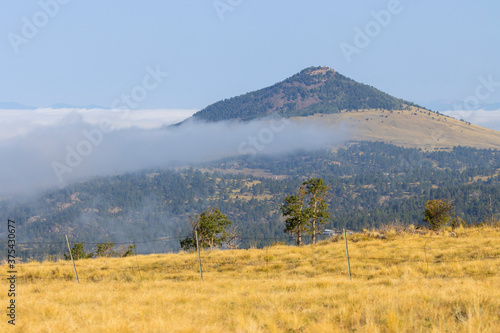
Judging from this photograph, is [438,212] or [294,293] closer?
[294,293]

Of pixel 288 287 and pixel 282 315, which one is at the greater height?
pixel 282 315

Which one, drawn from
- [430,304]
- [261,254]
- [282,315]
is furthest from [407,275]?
[261,254]

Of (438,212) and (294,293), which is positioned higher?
(294,293)

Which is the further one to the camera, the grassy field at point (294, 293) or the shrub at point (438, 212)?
the shrub at point (438, 212)

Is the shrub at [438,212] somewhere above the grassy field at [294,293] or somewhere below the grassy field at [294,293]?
below

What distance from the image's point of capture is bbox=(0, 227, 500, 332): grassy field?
415 inches

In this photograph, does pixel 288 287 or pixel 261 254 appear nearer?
pixel 288 287

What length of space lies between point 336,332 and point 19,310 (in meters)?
10.9

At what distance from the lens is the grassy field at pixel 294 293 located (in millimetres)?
10531

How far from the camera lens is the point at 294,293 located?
15.0m

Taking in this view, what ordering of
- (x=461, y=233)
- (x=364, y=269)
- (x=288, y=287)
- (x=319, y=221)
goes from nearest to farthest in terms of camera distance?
1. (x=288, y=287)
2. (x=364, y=269)
3. (x=461, y=233)
4. (x=319, y=221)

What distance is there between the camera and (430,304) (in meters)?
11.3

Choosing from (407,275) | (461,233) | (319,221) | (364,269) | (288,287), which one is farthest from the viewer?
(319,221)

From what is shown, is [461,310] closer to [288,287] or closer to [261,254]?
[288,287]
